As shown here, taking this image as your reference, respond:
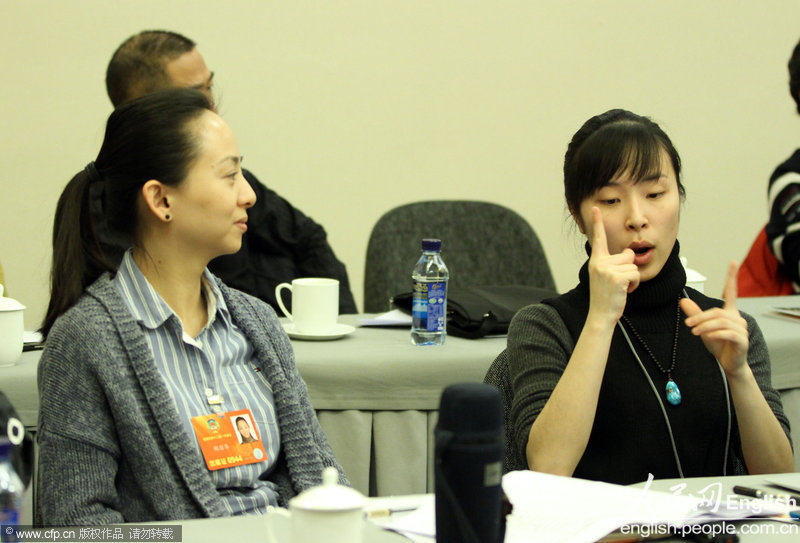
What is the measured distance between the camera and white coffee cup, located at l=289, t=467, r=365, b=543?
0.85 meters

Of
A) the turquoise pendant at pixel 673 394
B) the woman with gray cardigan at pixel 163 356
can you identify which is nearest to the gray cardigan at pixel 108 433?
the woman with gray cardigan at pixel 163 356

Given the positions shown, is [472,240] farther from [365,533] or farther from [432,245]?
[365,533]

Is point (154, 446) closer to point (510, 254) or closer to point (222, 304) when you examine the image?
point (222, 304)

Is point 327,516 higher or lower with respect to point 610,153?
lower

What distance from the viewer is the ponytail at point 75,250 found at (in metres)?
1.48

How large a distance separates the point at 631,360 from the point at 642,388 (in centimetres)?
5

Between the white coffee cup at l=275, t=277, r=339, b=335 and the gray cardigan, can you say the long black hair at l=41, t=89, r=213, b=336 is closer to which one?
the gray cardigan

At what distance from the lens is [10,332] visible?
182 centimetres

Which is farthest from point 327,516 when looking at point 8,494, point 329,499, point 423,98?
point 423,98

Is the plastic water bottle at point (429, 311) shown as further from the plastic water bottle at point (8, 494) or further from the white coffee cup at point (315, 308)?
the plastic water bottle at point (8, 494)

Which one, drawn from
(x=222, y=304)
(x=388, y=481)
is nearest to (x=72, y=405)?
(x=222, y=304)

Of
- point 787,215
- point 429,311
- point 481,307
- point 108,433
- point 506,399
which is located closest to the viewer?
point 108,433

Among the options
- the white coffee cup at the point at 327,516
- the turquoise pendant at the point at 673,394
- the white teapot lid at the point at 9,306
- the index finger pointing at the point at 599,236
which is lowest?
the turquoise pendant at the point at 673,394

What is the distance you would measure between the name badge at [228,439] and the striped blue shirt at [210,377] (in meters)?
0.01
